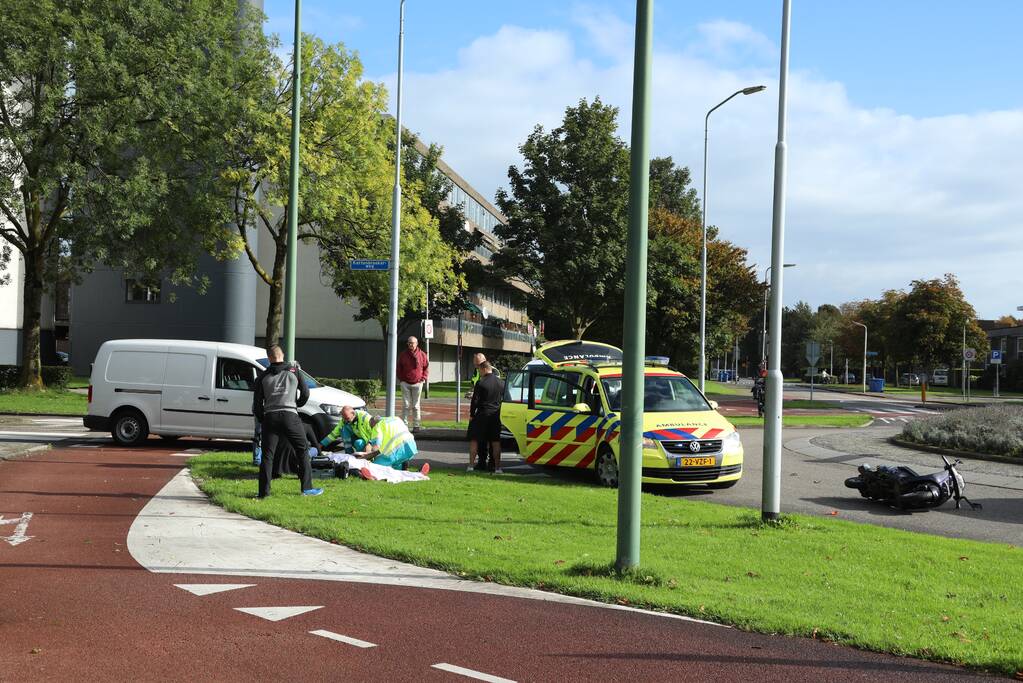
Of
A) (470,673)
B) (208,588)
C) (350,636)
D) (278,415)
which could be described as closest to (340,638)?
(350,636)

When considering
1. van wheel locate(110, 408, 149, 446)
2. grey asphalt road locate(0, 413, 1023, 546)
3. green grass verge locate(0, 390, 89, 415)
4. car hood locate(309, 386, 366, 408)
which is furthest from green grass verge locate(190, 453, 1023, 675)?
green grass verge locate(0, 390, 89, 415)

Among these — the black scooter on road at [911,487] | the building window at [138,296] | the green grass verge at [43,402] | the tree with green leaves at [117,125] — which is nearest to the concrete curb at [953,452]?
the black scooter on road at [911,487]

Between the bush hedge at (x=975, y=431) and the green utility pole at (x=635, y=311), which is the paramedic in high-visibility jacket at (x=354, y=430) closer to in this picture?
the green utility pole at (x=635, y=311)

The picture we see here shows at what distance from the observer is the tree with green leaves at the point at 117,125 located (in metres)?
25.8

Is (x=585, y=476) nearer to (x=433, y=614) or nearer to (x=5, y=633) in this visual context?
(x=433, y=614)

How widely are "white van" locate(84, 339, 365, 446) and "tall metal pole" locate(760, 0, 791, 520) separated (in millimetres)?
8713

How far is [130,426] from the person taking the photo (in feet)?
55.3

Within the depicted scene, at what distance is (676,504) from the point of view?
11.3 meters

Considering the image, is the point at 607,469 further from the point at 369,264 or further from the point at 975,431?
the point at 975,431

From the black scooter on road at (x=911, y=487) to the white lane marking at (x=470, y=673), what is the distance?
27.3 feet

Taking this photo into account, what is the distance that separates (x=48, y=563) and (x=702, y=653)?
17.1 feet

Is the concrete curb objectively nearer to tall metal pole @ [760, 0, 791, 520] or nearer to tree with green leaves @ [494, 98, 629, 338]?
tall metal pole @ [760, 0, 791, 520]

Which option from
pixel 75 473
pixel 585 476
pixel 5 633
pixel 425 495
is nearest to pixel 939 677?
pixel 5 633

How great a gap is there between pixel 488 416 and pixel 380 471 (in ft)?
7.58
